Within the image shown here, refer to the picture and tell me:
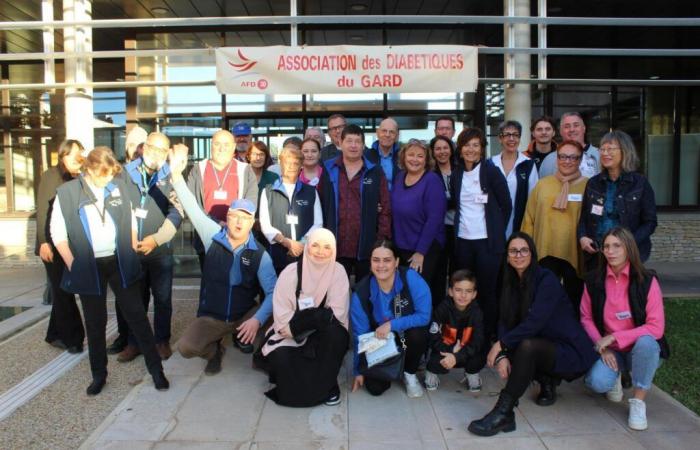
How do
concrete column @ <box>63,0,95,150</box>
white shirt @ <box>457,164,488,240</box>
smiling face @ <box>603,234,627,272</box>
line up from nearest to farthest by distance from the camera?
smiling face @ <box>603,234,627,272</box> → white shirt @ <box>457,164,488,240</box> → concrete column @ <box>63,0,95,150</box>

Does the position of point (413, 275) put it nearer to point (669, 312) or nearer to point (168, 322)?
point (168, 322)

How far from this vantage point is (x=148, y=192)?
14.0 ft

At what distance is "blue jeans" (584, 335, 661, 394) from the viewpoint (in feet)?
10.9

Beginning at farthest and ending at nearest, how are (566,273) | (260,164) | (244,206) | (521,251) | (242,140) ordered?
(242,140) → (260,164) → (566,273) → (244,206) → (521,251)

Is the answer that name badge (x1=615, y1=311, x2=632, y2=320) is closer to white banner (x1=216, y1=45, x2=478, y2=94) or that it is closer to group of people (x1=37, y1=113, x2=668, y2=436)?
group of people (x1=37, y1=113, x2=668, y2=436)

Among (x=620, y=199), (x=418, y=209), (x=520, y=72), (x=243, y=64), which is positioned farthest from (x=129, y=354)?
(x=520, y=72)

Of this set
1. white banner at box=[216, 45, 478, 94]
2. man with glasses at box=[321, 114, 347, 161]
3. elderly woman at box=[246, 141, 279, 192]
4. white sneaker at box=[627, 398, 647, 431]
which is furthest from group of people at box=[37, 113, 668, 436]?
white banner at box=[216, 45, 478, 94]

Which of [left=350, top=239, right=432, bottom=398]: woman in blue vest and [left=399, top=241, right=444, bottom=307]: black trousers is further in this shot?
[left=399, top=241, right=444, bottom=307]: black trousers

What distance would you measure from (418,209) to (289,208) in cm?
104

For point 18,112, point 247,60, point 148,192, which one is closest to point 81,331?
point 148,192

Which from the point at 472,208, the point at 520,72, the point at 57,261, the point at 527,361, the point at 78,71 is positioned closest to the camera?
the point at 527,361

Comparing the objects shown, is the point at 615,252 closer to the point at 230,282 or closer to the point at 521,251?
the point at 521,251

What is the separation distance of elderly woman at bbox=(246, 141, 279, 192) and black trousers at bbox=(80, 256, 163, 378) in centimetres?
159

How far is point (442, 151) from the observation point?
14.9ft
